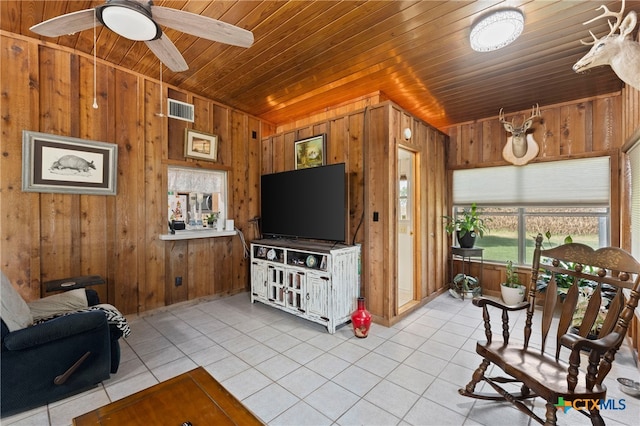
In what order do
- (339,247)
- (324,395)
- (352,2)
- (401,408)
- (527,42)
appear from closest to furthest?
1. (401,408)
2. (324,395)
3. (352,2)
4. (527,42)
5. (339,247)

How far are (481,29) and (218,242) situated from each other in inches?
156

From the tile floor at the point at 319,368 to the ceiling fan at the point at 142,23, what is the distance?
2506 millimetres

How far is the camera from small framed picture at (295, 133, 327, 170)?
3.72 metres

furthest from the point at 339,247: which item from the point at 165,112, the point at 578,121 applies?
the point at 578,121

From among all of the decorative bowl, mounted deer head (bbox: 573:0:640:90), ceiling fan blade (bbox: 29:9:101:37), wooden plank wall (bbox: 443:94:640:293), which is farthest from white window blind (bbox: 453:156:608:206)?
ceiling fan blade (bbox: 29:9:101:37)

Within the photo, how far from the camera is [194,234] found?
3619 millimetres

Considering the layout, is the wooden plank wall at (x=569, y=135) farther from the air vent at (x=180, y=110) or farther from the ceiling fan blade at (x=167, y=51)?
the air vent at (x=180, y=110)

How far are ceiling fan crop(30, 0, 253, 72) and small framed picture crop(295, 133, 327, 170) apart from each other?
1.91m

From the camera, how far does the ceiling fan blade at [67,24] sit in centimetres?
167

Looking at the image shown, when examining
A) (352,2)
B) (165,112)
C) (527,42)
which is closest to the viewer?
(352,2)

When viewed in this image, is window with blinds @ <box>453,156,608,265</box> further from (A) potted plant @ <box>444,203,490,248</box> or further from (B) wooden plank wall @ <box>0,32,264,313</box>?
(B) wooden plank wall @ <box>0,32,264,313</box>

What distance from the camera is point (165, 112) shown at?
3557 millimetres

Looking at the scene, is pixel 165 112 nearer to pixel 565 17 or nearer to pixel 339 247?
pixel 339 247

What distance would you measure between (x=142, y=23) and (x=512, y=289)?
192 inches
